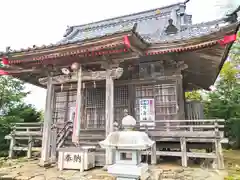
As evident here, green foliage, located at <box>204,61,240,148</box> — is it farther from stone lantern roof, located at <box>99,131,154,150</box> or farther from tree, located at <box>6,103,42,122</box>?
tree, located at <box>6,103,42,122</box>

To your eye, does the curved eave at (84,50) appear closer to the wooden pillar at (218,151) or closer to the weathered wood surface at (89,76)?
the weathered wood surface at (89,76)

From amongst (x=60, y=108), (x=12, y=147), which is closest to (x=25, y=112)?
(x=12, y=147)

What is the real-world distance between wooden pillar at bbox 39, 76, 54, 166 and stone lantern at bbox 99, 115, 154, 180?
4436 mm

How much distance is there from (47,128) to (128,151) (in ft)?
15.7

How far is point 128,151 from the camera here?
382cm

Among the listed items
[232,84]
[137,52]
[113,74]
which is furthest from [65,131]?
[232,84]

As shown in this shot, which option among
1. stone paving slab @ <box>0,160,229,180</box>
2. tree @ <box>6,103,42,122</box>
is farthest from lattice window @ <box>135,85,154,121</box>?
tree @ <box>6,103,42,122</box>

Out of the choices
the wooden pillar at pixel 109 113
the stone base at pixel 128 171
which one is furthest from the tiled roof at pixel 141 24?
the stone base at pixel 128 171

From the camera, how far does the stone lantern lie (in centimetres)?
358

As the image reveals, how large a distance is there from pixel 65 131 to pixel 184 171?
5426 millimetres

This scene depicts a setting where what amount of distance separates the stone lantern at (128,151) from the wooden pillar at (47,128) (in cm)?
444

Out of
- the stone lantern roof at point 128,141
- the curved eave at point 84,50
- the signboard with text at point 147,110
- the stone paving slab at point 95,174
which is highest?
the curved eave at point 84,50

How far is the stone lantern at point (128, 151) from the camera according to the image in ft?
11.8

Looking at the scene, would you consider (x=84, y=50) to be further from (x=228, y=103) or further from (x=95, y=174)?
(x=228, y=103)
